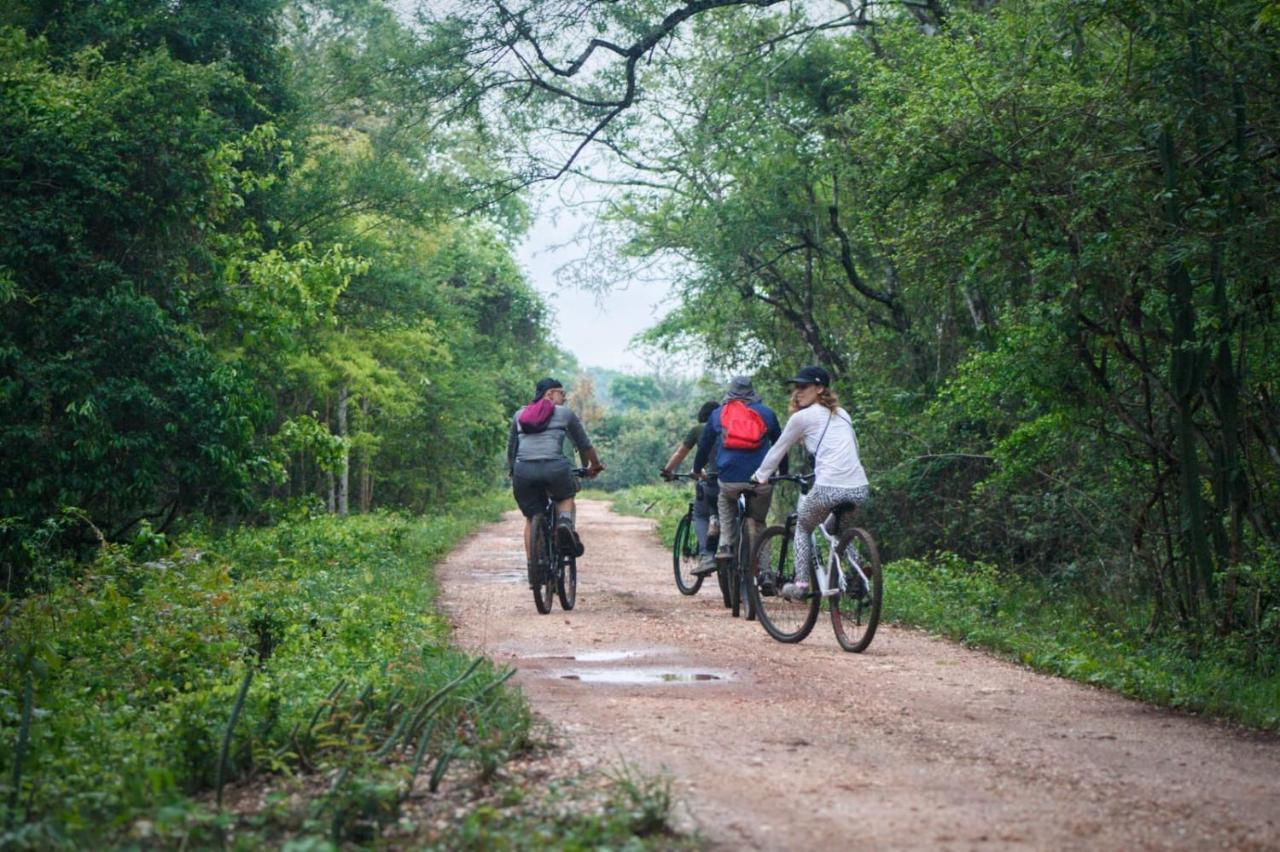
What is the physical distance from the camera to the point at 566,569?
1252 cm

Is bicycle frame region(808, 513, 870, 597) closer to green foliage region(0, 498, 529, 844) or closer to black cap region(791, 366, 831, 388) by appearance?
black cap region(791, 366, 831, 388)

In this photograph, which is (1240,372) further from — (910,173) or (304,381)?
(304,381)

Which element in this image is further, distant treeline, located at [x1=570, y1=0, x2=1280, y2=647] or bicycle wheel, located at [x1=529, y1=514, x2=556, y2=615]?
bicycle wheel, located at [x1=529, y1=514, x2=556, y2=615]

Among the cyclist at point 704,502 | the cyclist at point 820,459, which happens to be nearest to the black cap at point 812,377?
the cyclist at point 820,459

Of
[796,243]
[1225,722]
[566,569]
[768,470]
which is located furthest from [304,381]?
[1225,722]

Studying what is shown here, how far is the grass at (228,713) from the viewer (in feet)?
15.0

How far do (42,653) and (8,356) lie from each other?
667 centimetres

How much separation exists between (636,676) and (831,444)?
267cm

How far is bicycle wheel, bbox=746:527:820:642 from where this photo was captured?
1009cm

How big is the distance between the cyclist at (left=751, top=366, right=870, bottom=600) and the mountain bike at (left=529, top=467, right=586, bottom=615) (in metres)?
2.39

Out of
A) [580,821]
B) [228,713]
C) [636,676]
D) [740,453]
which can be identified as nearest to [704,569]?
[740,453]

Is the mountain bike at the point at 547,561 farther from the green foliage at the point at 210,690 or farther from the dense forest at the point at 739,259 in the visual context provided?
the dense forest at the point at 739,259

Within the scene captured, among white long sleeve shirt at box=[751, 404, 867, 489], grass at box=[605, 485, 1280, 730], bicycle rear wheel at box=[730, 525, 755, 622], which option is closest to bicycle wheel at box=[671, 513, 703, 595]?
bicycle rear wheel at box=[730, 525, 755, 622]

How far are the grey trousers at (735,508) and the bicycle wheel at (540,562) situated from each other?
5.31ft
